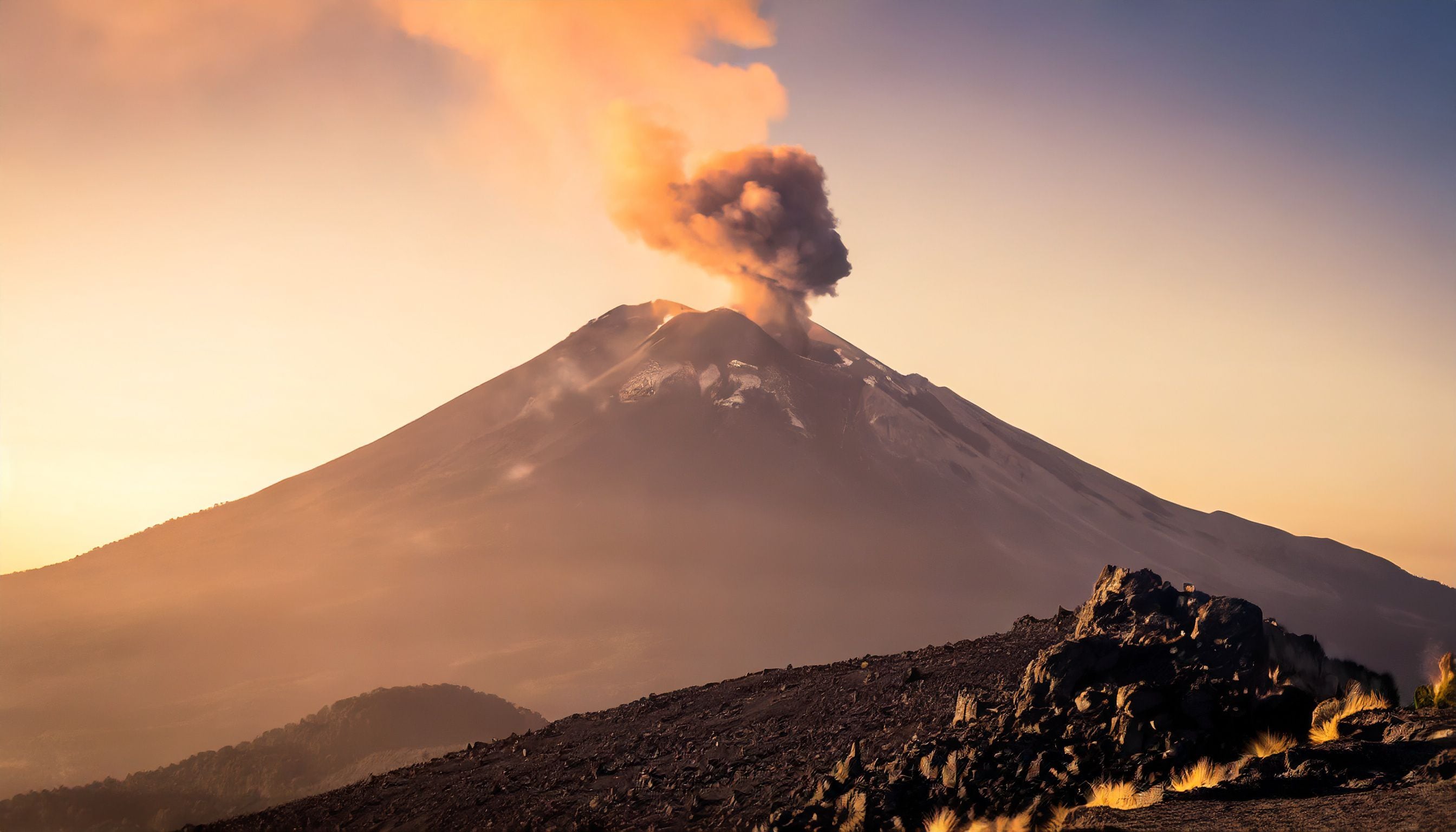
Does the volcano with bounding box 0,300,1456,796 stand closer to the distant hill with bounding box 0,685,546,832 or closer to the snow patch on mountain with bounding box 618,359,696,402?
the snow patch on mountain with bounding box 618,359,696,402

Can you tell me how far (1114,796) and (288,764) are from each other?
36.2 meters

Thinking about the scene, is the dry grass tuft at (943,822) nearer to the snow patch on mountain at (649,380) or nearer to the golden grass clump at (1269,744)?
the golden grass clump at (1269,744)

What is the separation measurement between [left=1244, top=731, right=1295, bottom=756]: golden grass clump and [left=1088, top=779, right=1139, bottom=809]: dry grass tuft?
210 centimetres

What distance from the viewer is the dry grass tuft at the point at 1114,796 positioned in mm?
10172

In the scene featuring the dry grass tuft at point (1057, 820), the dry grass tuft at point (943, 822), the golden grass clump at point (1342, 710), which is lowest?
the dry grass tuft at point (943, 822)

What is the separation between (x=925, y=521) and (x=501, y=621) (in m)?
60.3

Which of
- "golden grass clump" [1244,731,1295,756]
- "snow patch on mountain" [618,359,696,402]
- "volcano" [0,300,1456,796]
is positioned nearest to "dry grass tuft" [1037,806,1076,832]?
"golden grass clump" [1244,731,1295,756]

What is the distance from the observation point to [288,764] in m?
37.1

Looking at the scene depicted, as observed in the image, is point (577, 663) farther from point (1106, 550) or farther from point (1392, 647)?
point (1392, 647)

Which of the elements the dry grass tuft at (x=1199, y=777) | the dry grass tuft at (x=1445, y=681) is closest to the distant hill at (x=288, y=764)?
the dry grass tuft at (x=1199, y=777)

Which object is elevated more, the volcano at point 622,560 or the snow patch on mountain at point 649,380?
the snow patch on mountain at point 649,380

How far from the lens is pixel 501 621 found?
93000 mm

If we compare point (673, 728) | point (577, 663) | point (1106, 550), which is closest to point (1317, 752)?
point (673, 728)

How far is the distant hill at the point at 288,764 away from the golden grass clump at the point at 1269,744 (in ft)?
94.3
